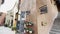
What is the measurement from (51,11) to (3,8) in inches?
24.2

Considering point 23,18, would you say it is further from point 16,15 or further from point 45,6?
point 45,6

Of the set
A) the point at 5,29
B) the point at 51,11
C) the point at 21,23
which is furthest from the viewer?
the point at 5,29

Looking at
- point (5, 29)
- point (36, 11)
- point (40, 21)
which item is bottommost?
point (5, 29)

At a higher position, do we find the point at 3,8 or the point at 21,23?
the point at 3,8

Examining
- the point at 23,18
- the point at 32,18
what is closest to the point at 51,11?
the point at 32,18

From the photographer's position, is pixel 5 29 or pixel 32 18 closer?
pixel 32 18

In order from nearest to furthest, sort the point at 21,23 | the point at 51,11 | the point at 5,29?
the point at 51,11, the point at 21,23, the point at 5,29

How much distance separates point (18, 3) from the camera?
148cm

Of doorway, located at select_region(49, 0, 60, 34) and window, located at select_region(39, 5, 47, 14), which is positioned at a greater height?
window, located at select_region(39, 5, 47, 14)

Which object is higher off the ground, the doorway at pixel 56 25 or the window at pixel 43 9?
the window at pixel 43 9

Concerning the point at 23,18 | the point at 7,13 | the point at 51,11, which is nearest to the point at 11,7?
the point at 7,13

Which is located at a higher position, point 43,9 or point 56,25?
point 43,9

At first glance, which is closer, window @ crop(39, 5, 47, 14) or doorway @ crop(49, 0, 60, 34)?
doorway @ crop(49, 0, 60, 34)

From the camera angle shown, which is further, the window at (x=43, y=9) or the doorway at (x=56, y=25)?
the window at (x=43, y=9)
